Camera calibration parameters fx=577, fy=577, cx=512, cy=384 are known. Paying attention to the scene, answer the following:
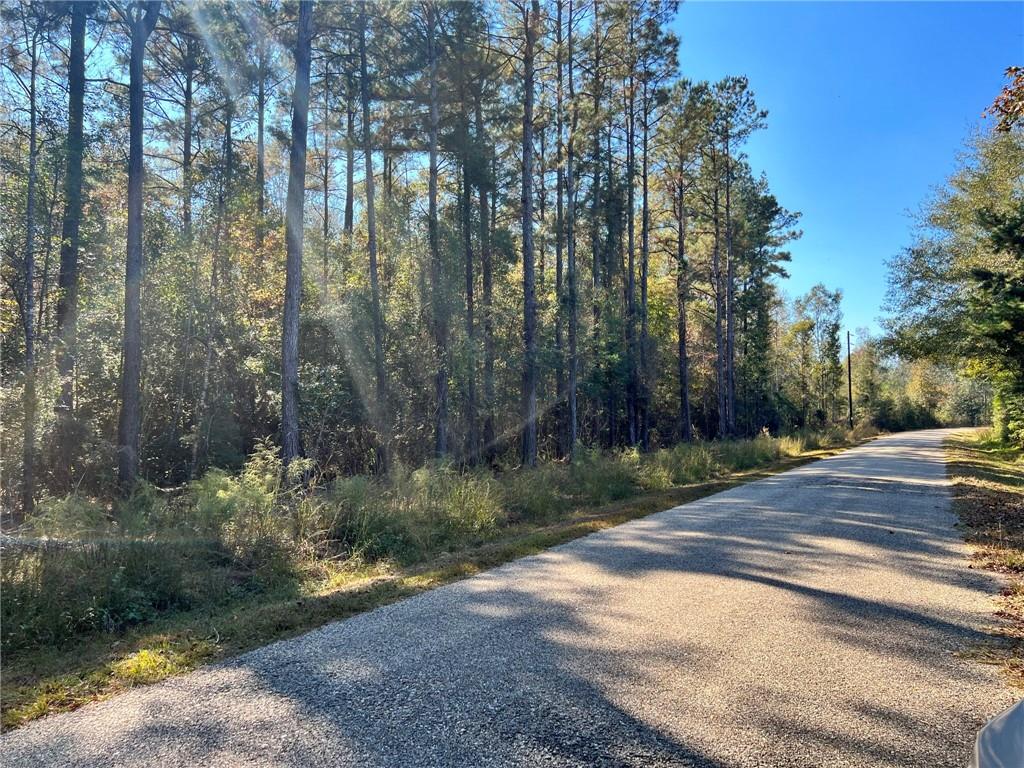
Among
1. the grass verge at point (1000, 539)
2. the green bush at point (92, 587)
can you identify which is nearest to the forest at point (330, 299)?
the green bush at point (92, 587)

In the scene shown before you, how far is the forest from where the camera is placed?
708 cm

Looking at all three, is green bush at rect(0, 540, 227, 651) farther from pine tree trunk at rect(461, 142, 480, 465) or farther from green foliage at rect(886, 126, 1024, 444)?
green foliage at rect(886, 126, 1024, 444)

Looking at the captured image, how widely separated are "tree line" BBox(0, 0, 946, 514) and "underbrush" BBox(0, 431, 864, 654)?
2946 millimetres

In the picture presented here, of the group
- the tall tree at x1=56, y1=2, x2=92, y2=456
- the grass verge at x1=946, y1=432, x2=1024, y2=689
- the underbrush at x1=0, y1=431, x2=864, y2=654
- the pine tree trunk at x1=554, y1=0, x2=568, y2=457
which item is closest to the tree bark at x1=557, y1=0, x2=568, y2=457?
the pine tree trunk at x1=554, y1=0, x2=568, y2=457

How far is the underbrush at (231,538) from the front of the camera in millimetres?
4934

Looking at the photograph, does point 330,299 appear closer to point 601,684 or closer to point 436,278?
point 436,278

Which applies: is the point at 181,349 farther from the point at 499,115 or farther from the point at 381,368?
the point at 499,115

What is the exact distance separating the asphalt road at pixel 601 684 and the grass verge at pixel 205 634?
0.26 m

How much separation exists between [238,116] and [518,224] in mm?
10599

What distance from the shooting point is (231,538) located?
21.6ft

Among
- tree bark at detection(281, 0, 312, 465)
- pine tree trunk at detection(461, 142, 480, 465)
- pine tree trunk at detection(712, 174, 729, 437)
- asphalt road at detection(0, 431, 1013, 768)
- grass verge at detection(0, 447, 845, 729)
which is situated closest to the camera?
asphalt road at detection(0, 431, 1013, 768)

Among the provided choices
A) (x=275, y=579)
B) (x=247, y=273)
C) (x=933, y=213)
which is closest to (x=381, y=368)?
(x=247, y=273)

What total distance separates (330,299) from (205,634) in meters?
14.8

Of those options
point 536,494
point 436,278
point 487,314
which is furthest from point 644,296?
point 536,494
